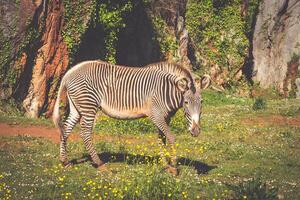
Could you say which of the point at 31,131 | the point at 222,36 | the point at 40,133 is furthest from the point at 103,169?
the point at 222,36

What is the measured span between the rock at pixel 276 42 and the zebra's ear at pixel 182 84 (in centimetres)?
2553

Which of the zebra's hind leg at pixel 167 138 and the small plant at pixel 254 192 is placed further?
the zebra's hind leg at pixel 167 138

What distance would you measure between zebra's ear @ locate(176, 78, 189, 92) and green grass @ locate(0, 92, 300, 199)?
1.73 metres

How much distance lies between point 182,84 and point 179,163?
2122 millimetres

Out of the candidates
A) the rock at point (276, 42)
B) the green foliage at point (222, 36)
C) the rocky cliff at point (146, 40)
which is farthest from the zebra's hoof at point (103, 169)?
the rock at point (276, 42)

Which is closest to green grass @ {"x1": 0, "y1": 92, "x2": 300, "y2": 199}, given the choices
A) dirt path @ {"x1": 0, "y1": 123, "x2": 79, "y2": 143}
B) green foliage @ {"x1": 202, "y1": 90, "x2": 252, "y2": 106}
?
dirt path @ {"x1": 0, "y1": 123, "x2": 79, "y2": 143}

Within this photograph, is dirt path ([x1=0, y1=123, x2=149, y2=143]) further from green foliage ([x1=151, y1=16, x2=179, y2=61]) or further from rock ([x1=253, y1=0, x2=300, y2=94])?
rock ([x1=253, y1=0, x2=300, y2=94])

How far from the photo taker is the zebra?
52.3ft

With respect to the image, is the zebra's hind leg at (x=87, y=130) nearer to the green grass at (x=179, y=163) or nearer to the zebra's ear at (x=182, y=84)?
the green grass at (x=179, y=163)

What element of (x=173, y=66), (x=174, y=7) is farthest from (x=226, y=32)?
(x=173, y=66)

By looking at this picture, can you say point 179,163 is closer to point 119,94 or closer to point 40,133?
point 119,94

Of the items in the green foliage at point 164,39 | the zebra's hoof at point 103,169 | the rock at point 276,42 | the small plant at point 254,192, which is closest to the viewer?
the small plant at point 254,192

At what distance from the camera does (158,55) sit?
119 feet

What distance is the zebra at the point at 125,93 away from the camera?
15953mm
